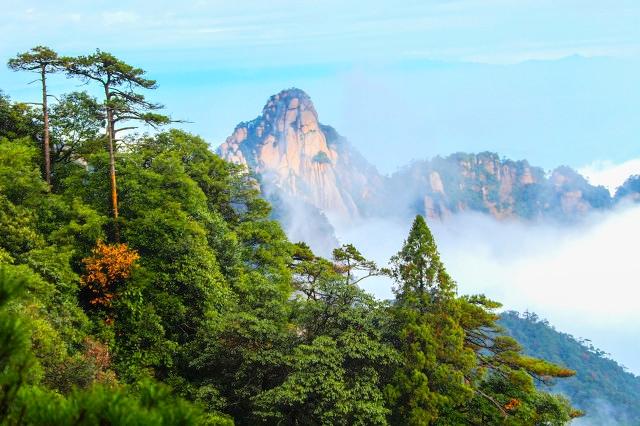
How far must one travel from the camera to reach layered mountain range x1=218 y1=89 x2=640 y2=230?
138 m

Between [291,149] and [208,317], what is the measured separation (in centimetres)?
11701

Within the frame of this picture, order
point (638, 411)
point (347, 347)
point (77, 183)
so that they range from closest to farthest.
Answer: point (347, 347) → point (77, 183) → point (638, 411)

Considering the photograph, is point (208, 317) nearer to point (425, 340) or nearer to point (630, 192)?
point (425, 340)

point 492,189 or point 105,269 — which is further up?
point 492,189

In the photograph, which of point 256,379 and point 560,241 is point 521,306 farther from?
point 256,379

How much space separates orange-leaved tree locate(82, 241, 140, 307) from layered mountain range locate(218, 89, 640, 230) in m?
A: 106

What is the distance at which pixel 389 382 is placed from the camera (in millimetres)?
18469

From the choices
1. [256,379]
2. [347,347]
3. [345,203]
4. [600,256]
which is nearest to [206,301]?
[256,379]

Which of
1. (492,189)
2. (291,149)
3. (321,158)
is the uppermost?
(291,149)

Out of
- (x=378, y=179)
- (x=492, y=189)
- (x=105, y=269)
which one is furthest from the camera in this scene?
(x=378, y=179)

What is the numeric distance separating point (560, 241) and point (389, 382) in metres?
178

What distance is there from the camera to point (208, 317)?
21375 millimetres

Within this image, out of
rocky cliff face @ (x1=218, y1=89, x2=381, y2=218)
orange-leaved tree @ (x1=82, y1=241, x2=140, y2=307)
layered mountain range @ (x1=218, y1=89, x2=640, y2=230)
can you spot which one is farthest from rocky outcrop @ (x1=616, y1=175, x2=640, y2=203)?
orange-leaved tree @ (x1=82, y1=241, x2=140, y2=307)

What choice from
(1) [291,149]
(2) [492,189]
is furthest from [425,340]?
(2) [492,189]
